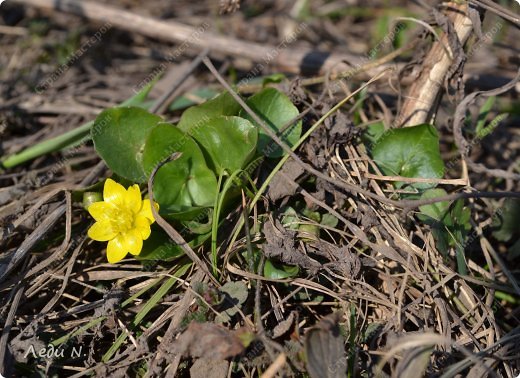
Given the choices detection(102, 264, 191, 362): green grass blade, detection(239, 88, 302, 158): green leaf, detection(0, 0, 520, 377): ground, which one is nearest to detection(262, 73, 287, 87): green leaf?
detection(0, 0, 520, 377): ground

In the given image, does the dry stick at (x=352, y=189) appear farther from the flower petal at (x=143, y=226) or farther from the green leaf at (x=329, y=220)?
the flower petal at (x=143, y=226)

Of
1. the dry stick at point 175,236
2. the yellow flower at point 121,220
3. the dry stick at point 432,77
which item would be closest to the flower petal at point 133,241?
the yellow flower at point 121,220

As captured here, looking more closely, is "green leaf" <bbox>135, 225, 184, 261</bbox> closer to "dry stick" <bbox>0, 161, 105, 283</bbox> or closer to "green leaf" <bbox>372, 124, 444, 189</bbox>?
"dry stick" <bbox>0, 161, 105, 283</bbox>

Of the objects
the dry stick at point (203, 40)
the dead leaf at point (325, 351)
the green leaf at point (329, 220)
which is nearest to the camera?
the dead leaf at point (325, 351)

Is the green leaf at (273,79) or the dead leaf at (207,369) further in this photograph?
the green leaf at (273,79)

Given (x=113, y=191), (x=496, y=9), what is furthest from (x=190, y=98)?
(x=496, y=9)

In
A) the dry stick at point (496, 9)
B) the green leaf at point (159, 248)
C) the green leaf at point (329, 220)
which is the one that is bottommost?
the green leaf at point (159, 248)

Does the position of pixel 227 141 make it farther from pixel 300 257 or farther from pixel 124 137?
pixel 300 257

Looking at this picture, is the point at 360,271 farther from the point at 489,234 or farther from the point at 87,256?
the point at 87,256
